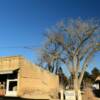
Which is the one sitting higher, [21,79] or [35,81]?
[21,79]

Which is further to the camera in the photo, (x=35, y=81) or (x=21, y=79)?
(x=35, y=81)

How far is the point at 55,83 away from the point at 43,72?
3.81m

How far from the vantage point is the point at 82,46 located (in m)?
47.9

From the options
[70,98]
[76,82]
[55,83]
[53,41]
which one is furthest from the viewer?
[53,41]

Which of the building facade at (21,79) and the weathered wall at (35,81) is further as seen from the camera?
the weathered wall at (35,81)

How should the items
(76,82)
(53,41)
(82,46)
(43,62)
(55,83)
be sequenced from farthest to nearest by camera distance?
(43,62) → (53,41) → (82,46) → (76,82) → (55,83)

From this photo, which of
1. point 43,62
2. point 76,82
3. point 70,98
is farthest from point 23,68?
point 43,62

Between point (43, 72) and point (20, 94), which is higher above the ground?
point (43, 72)

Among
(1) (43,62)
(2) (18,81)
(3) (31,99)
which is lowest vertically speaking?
(3) (31,99)

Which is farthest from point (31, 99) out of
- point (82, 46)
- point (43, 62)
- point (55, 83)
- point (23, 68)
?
point (43, 62)

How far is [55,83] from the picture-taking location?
34.2 m

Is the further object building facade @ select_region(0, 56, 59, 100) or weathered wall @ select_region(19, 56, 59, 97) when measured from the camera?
weathered wall @ select_region(19, 56, 59, 97)

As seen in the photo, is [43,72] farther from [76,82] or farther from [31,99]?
[76,82]

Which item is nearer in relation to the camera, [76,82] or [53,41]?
[76,82]
